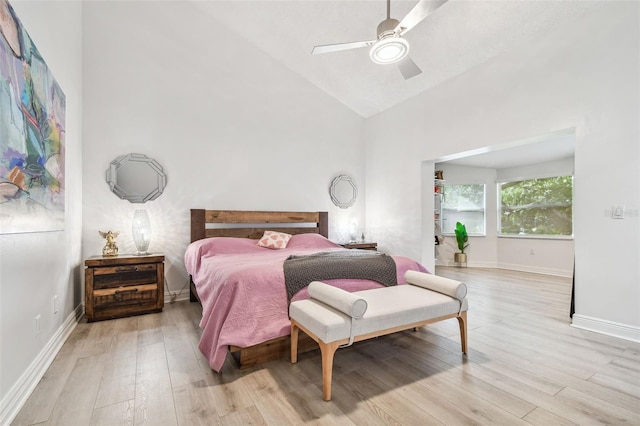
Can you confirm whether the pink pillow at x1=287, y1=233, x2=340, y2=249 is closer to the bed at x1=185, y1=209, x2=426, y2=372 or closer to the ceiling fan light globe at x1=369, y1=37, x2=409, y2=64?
the bed at x1=185, y1=209, x2=426, y2=372

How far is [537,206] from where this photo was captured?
20.0ft

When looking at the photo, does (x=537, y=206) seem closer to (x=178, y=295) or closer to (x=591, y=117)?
(x=591, y=117)

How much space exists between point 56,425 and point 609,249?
13.7 ft

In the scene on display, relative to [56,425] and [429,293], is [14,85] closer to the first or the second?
[56,425]

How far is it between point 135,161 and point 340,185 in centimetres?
307

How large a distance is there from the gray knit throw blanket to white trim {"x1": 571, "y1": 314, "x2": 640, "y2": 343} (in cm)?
186

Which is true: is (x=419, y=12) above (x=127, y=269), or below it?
above

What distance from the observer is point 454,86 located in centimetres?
402

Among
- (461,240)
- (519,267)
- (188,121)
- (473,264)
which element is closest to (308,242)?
(188,121)

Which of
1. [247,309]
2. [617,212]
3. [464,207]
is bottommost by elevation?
[247,309]

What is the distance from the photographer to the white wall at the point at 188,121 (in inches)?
138

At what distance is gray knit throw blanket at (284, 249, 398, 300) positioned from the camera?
2292mm

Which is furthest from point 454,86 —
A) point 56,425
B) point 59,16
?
point 56,425

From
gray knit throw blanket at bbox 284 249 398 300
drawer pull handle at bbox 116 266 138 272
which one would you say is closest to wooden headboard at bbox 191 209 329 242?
drawer pull handle at bbox 116 266 138 272
